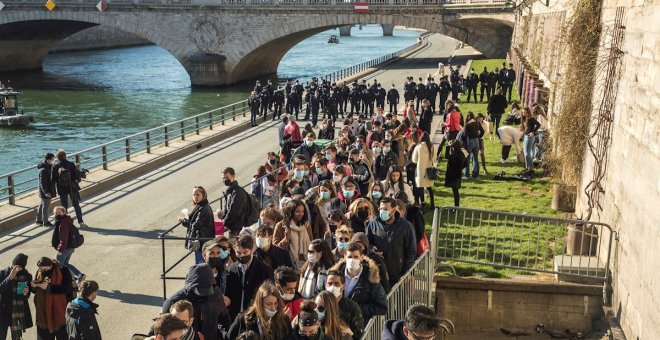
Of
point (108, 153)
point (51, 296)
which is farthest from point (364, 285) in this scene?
point (108, 153)

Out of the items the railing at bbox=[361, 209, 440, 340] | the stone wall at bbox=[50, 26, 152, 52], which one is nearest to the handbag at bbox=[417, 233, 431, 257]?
the railing at bbox=[361, 209, 440, 340]

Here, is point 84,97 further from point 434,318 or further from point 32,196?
point 434,318

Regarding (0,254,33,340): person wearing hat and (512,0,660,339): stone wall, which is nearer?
(512,0,660,339): stone wall

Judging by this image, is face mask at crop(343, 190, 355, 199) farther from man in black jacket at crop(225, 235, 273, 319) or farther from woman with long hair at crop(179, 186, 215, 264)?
man in black jacket at crop(225, 235, 273, 319)

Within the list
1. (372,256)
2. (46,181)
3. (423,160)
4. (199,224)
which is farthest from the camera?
A: (46,181)

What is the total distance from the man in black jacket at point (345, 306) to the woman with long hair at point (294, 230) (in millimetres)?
2466

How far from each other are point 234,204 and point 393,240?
11.2ft

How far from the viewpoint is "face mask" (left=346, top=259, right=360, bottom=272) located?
719cm

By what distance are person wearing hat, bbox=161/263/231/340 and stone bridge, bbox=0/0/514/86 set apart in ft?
155

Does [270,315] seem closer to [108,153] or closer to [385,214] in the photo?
[385,214]

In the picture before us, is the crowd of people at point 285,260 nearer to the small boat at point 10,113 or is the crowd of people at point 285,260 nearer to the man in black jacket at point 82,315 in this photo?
the man in black jacket at point 82,315

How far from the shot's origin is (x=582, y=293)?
1014cm

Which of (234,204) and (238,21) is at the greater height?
(238,21)

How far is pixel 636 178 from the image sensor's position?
9.09 m
